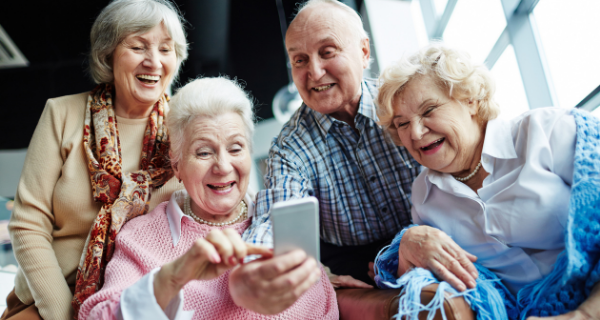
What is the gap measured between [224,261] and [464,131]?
931mm

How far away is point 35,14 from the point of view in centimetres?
421

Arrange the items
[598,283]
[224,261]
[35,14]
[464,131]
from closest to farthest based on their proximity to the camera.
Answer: [224,261] < [598,283] < [464,131] < [35,14]

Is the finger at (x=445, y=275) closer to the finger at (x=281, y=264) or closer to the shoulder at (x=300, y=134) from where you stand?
the finger at (x=281, y=264)

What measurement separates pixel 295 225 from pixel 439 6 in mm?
3701

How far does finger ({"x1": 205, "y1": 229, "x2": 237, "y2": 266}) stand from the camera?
100cm

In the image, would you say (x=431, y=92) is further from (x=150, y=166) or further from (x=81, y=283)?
(x=81, y=283)

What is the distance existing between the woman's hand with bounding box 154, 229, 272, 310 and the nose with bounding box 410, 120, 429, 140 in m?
0.70

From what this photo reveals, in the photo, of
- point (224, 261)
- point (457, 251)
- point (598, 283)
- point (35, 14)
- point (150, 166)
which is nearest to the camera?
point (224, 261)

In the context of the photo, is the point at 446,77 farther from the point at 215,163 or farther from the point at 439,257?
the point at 215,163

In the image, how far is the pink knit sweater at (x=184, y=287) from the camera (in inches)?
52.1

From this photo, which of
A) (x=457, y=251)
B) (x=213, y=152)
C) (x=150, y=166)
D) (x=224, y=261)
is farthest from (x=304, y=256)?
(x=150, y=166)

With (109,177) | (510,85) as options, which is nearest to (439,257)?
(109,177)

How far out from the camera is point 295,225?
3.27 ft

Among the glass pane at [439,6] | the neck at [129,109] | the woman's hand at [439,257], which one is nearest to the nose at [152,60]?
the neck at [129,109]
